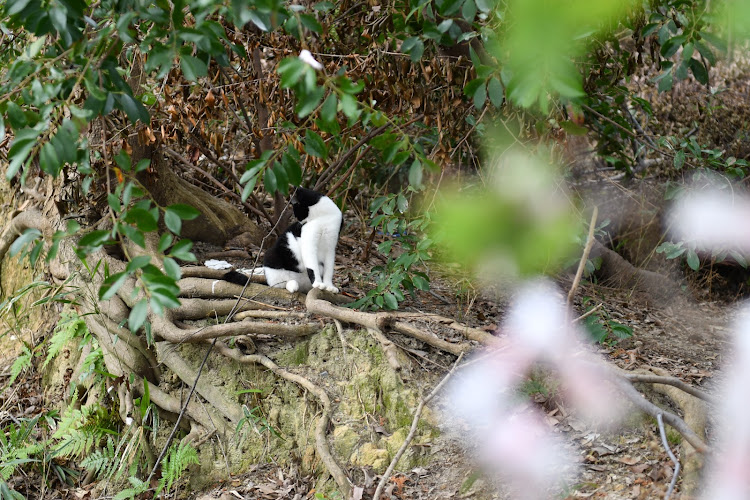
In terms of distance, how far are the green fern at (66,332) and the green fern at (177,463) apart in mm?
1093

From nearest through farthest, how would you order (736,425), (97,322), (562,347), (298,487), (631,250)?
(736,425) < (562,347) < (298,487) < (97,322) < (631,250)

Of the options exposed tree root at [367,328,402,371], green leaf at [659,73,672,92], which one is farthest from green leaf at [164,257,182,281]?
green leaf at [659,73,672,92]

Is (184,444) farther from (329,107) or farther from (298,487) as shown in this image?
(329,107)

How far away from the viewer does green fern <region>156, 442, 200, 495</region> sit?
313 centimetres

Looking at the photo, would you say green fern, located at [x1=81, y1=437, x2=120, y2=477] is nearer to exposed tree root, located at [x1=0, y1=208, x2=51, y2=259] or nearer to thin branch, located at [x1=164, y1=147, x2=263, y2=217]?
exposed tree root, located at [x1=0, y1=208, x2=51, y2=259]

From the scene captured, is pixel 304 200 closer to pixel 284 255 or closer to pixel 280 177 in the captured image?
pixel 284 255

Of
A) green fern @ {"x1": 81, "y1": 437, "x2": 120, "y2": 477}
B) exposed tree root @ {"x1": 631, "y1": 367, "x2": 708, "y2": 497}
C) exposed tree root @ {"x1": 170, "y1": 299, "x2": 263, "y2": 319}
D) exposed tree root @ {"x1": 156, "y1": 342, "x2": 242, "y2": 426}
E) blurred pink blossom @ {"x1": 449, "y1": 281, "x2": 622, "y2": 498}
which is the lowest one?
green fern @ {"x1": 81, "y1": 437, "x2": 120, "y2": 477}

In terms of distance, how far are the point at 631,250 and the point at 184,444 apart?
3.62 metres

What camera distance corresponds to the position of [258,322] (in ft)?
10.9

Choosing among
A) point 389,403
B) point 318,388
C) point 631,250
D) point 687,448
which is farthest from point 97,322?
point 631,250

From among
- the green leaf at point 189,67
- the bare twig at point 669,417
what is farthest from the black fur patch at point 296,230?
the bare twig at point 669,417

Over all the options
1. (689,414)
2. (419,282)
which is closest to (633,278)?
(419,282)

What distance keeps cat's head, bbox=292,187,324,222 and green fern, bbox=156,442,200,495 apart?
4.41 ft

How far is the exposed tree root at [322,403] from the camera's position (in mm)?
2711
